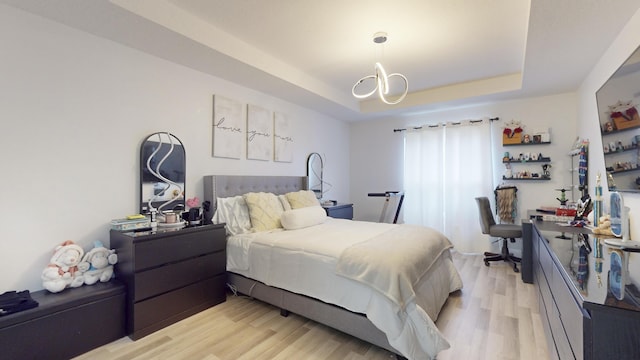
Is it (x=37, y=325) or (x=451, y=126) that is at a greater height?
(x=451, y=126)

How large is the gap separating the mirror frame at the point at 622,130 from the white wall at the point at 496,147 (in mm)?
1910

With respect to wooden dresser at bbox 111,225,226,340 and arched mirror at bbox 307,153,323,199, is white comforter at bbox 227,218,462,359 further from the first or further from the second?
arched mirror at bbox 307,153,323,199

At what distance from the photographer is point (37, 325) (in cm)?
169

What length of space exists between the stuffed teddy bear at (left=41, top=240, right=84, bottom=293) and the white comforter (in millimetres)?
1137

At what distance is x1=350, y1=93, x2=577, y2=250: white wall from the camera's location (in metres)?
3.79

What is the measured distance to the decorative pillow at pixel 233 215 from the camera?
9.43 feet

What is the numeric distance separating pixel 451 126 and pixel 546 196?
1.64 m

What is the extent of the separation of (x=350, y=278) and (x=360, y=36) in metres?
2.18

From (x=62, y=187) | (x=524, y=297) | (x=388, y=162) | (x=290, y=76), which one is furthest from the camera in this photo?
(x=388, y=162)

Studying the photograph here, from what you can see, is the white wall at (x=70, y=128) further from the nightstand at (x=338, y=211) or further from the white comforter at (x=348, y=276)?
the nightstand at (x=338, y=211)

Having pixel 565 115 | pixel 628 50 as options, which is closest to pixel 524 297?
pixel 628 50

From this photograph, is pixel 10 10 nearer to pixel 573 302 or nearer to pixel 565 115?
pixel 573 302

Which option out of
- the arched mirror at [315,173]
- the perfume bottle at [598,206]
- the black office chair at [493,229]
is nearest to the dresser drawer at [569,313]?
the perfume bottle at [598,206]

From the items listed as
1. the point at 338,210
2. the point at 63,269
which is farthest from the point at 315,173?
the point at 63,269
